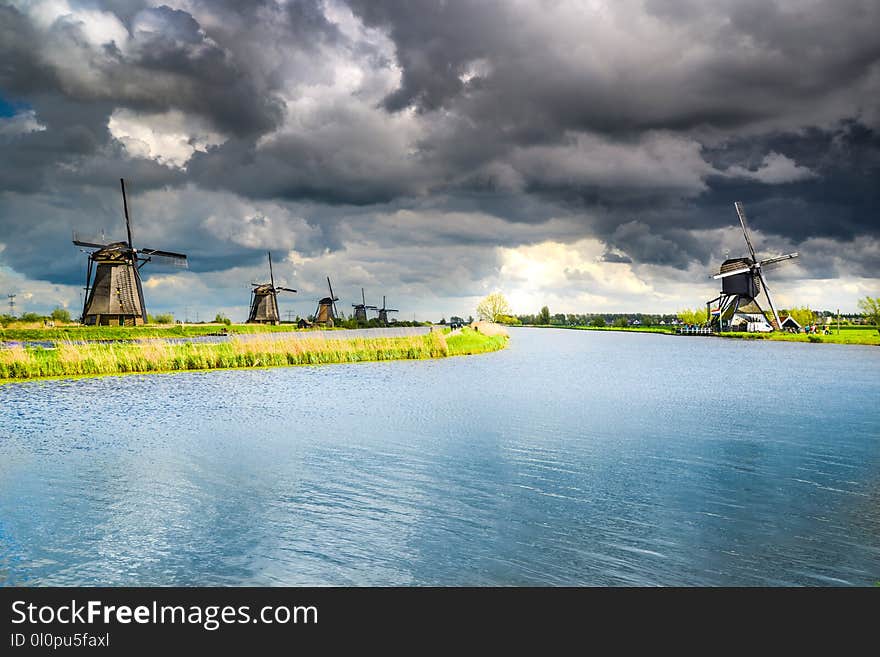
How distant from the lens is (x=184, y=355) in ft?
101

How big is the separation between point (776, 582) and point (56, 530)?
8245mm

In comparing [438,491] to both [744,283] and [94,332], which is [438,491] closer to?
[94,332]

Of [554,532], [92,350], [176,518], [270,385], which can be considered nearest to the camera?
[554,532]

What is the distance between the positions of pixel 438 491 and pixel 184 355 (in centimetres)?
2504

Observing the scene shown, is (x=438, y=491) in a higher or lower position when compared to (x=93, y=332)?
lower

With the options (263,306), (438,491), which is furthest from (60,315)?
(438,491)

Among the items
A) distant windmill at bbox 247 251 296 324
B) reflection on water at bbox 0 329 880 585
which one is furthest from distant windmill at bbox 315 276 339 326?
reflection on water at bbox 0 329 880 585

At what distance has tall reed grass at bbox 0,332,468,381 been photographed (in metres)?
26.6

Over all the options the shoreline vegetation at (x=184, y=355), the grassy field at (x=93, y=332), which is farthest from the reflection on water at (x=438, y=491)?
the grassy field at (x=93, y=332)

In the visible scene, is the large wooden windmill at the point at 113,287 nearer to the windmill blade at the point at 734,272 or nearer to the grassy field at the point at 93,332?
the grassy field at the point at 93,332

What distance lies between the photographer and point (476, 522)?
26.1ft

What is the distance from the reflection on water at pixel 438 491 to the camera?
6531mm
